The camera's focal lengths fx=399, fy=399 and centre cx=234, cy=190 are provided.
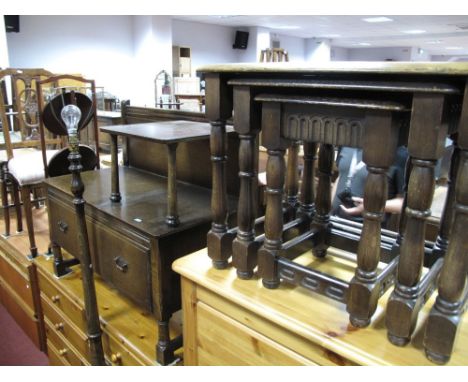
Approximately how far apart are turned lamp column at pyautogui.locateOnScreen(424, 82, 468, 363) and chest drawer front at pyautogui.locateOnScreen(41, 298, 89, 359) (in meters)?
1.36

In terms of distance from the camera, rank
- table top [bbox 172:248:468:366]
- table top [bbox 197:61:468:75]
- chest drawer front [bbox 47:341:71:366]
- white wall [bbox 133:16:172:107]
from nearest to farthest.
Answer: table top [bbox 197:61:468:75], table top [bbox 172:248:468:366], chest drawer front [bbox 47:341:71:366], white wall [bbox 133:16:172:107]

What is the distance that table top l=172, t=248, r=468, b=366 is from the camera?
22.6 inches

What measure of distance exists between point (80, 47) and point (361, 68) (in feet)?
25.0

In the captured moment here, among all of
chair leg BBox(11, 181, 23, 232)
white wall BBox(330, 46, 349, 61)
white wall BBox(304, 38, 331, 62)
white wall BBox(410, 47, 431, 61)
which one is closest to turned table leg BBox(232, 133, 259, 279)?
chair leg BBox(11, 181, 23, 232)

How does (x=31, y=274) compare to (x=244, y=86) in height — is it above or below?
below

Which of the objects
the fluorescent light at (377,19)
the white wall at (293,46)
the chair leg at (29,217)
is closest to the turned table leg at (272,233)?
the chair leg at (29,217)

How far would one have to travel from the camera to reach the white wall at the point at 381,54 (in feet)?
47.0

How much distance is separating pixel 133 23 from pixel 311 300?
8.08 meters

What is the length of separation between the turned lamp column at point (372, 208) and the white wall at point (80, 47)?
7172 millimetres

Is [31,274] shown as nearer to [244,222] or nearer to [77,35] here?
[244,222]

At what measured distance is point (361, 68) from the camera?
0.53 meters

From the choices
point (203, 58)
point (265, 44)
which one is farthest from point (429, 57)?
point (203, 58)

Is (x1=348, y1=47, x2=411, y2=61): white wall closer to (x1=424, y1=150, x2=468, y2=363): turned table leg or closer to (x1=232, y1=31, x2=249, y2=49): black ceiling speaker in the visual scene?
(x1=232, y1=31, x2=249, y2=49): black ceiling speaker

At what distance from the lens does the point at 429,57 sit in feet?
58.4
